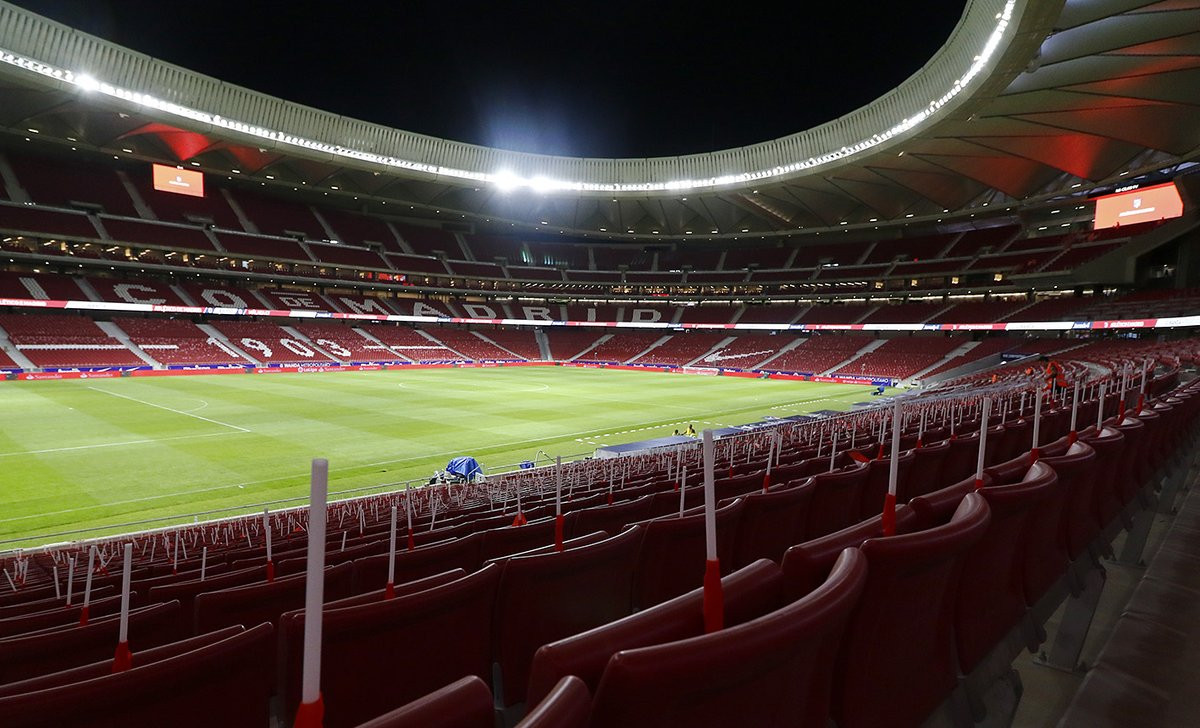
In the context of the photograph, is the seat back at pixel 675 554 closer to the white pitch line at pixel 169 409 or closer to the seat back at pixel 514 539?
the seat back at pixel 514 539

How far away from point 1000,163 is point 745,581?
49142mm

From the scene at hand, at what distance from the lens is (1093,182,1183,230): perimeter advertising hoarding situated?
36.0 m

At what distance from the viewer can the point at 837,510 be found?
Answer: 481cm

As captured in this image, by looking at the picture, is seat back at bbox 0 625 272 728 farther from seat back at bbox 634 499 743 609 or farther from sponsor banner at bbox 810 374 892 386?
sponsor banner at bbox 810 374 892 386

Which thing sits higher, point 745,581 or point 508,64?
point 508,64

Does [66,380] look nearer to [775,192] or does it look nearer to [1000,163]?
[775,192]

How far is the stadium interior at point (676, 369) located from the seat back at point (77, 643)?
19mm

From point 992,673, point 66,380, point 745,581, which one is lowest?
point 66,380

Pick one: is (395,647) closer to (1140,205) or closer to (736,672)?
(736,672)

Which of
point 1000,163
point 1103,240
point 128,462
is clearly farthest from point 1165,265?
point 128,462

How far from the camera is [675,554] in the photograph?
365cm

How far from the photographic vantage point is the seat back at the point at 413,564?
3986 millimetres

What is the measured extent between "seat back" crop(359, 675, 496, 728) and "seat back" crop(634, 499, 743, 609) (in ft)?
7.75

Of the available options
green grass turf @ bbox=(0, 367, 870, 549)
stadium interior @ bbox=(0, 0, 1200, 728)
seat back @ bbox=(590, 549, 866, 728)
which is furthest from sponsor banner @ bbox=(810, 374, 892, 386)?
seat back @ bbox=(590, 549, 866, 728)
